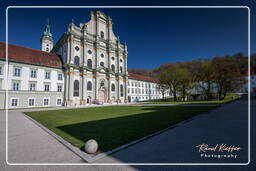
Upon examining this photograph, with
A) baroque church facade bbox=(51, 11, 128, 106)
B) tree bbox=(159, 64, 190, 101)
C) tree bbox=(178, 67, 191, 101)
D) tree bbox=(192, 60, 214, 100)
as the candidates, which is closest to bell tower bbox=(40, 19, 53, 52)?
baroque church facade bbox=(51, 11, 128, 106)

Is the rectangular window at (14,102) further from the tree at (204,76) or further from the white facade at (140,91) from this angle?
the tree at (204,76)

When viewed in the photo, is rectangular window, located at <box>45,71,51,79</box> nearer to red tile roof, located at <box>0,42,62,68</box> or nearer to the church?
the church

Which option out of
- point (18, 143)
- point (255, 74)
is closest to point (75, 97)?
point (18, 143)

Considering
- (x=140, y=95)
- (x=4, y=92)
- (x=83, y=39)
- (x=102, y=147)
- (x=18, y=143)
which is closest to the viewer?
(x=102, y=147)

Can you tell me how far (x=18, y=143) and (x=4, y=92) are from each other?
959 inches

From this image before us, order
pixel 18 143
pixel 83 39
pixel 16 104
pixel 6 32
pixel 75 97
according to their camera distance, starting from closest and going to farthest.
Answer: pixel 6 32 < pixel 18 143 < pixel 16 104 < pixel 75 97 < pixel 83 39

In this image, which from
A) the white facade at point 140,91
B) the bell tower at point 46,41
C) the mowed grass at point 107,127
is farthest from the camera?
the bell tower at point 46,41

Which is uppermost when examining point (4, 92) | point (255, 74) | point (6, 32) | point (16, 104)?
point (255, 74)

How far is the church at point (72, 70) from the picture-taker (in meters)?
24.2

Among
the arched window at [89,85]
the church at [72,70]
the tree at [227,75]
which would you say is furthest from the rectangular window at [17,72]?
the tree at [227,75]

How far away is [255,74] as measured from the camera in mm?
57000

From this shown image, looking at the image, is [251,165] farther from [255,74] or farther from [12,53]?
[255,74]

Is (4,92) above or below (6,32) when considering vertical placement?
below

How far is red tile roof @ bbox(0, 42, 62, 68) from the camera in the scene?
964 inches
